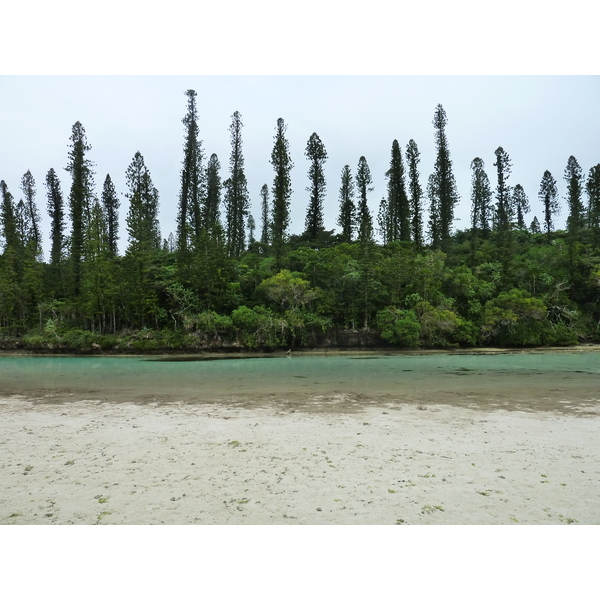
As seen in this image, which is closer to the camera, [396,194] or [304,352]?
[304,352]

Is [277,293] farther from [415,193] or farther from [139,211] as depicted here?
[415,193]

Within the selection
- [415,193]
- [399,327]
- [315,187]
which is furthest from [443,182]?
[399,327]

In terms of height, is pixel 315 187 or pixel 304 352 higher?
pixel 315 187

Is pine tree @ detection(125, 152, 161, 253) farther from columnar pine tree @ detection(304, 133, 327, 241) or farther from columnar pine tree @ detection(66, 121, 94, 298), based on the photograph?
columnar pine tree @ detection(304, 133, 327, 241)

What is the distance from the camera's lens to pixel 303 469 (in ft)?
19.2

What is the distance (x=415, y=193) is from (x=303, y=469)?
5812 centimetres

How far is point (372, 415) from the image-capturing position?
31.7ft

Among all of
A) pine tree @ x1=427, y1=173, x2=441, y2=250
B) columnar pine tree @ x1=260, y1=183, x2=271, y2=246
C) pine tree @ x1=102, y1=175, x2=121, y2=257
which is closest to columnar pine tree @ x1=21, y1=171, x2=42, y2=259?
pine tree @ x1=102, y1=175, x2=121, y2=257

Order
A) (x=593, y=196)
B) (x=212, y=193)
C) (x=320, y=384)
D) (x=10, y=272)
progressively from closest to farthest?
1. (x=320, y=384)
2. (x=10, y=272)
3. (x=212, y=193)
4. (x=593, y=196)

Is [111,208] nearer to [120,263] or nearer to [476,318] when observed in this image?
[120,263]

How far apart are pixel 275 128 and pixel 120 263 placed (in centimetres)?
2716

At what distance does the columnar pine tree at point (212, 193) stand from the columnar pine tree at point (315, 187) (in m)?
13.1

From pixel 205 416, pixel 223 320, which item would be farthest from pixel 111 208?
pixel 205 416

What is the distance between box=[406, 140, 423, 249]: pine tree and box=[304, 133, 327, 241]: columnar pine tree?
43.5ft
